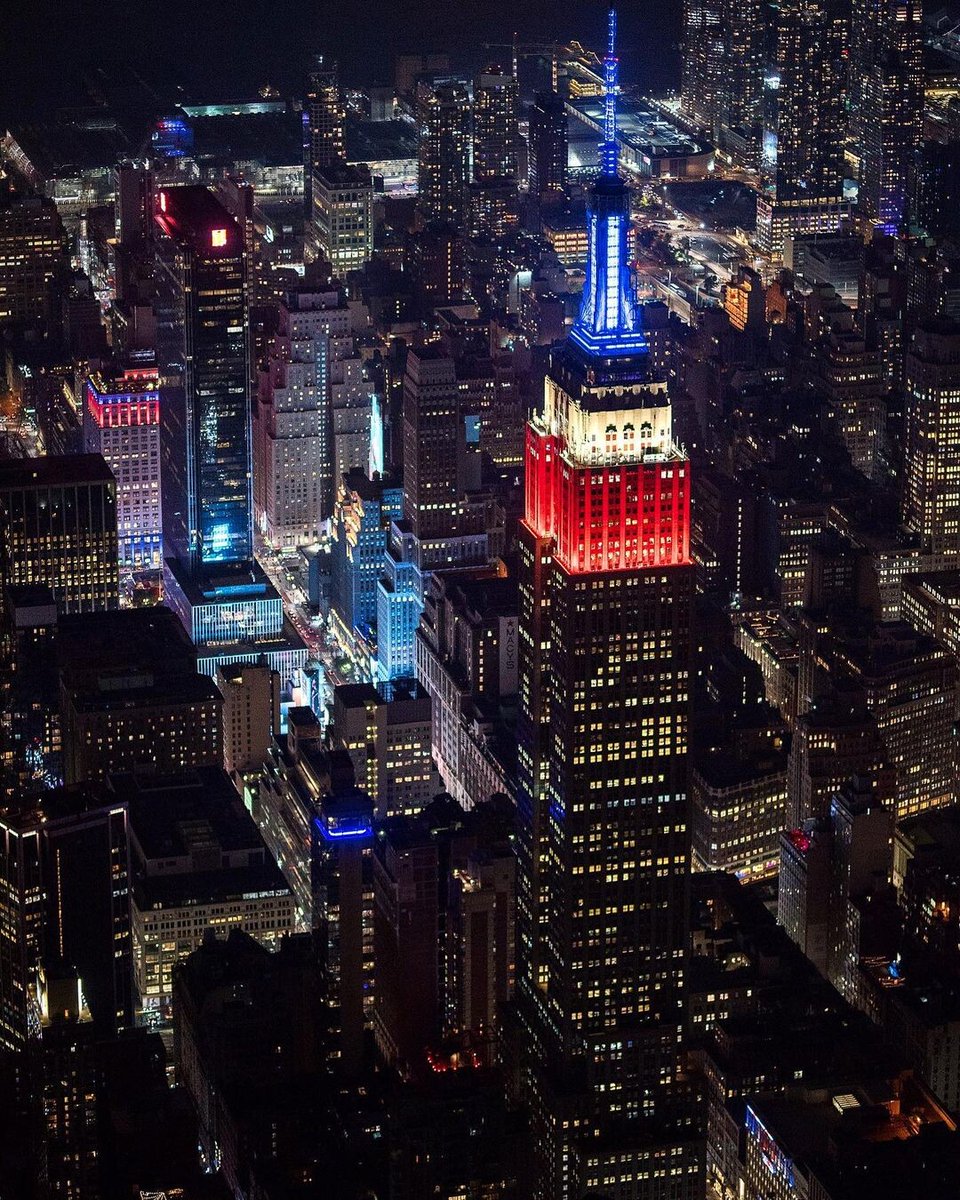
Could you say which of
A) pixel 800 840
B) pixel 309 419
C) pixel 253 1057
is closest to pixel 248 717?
pixel 800 840

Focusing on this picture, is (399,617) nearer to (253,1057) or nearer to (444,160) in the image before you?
(253,1057)

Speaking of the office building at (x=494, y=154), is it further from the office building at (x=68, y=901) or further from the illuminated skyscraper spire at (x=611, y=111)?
the illuminated skyscraper spire at (x=611, y=111)

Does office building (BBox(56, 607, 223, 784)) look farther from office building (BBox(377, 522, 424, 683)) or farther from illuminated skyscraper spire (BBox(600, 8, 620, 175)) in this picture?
illuminated skyscraper spire (BBox(600, 8, 620, 175))

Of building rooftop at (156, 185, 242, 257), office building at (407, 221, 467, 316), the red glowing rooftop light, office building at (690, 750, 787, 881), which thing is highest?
building rooftop at (156, 185, 242, 257)

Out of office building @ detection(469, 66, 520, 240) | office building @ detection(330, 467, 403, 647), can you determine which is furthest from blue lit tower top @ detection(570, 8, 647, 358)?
office building @ detection(469, 66, 520, 240)

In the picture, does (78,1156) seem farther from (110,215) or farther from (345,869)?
(110,215)

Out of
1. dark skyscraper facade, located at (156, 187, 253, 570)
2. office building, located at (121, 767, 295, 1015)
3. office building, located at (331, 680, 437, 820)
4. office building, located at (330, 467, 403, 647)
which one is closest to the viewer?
office building, located at (121, 767, 295, 1015)
